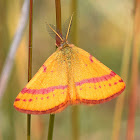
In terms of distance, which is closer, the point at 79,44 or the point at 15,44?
the point at 15,44

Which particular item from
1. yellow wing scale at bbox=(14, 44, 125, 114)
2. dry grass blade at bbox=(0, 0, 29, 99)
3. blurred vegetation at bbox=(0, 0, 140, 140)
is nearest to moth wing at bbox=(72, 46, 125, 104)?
yellow wing scale at bbox=(14, 44, 125, 114)

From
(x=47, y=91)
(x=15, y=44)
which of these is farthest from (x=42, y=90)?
(x=15, y=44)

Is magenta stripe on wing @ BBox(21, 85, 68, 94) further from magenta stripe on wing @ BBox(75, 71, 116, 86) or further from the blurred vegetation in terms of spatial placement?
the blurred vegetation

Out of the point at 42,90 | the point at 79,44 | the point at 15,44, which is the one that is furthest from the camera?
the point at 79,44

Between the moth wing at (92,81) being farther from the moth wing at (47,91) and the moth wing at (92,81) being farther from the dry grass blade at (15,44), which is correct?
the dry grass blade at (15,44)

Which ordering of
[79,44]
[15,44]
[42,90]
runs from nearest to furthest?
[42,90], [15,44], [79,44]

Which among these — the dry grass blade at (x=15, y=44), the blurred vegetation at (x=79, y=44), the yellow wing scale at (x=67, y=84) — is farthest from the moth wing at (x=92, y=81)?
the blurred vegetation at (x=79, y=44)

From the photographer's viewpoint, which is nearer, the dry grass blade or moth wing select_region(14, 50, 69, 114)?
moth wing select_region(14, 50, 69, 114)

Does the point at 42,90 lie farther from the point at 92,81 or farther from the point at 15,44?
the point at 15,44
